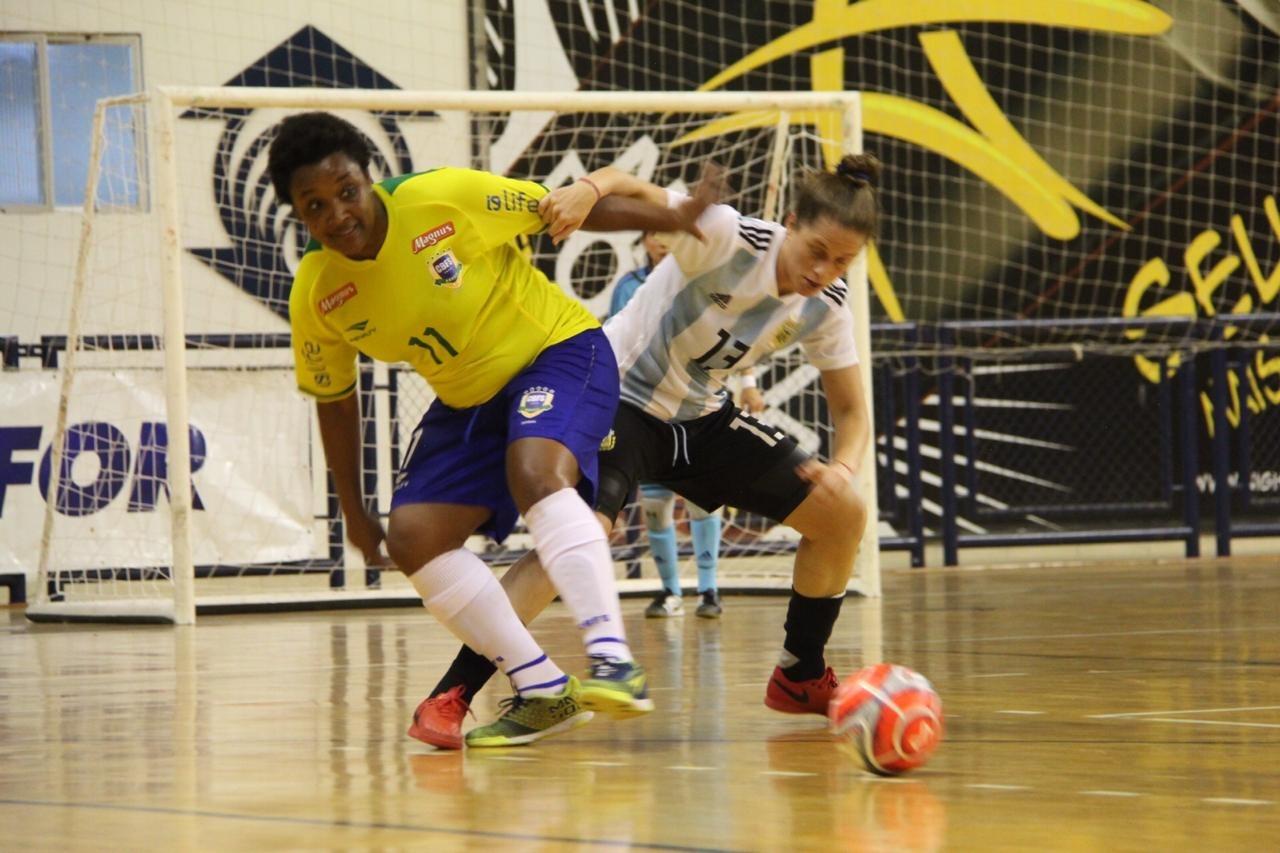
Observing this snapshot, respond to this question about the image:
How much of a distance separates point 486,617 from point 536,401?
1.54 feet

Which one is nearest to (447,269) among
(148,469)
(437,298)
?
(437,298)

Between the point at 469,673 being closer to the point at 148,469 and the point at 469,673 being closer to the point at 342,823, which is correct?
the point at 342,823

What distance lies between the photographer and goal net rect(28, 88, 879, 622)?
28.6 feet

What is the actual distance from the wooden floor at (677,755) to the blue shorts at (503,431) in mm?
549

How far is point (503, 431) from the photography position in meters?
4.08

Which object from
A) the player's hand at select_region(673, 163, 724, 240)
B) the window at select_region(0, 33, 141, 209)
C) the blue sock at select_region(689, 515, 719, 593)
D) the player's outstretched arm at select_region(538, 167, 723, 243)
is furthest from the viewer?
the window at select_region(0, 33, 141, 209)

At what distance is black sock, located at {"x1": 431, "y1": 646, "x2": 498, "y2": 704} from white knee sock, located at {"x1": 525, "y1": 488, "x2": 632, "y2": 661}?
1.19 feet

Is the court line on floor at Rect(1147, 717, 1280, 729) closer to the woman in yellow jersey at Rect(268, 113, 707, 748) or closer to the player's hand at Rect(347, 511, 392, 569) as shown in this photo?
the woman in yellow jersey at Rect(268, 113, 707, 748)

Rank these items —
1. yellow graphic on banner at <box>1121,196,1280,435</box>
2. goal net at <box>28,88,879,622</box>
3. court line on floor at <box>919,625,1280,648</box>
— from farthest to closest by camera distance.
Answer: yellow graphic on banner at <box>1121,196,1280,435</box> < goal net at <box>28,88,879,622</box> < court line on floor at <box>919,625,1280,648</box>

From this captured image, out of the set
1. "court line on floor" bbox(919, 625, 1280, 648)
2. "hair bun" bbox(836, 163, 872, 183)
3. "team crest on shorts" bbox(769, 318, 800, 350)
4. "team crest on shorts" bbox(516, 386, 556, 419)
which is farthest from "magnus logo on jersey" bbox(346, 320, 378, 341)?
"court line on floor" bbox(919, 625, 1280, 648)

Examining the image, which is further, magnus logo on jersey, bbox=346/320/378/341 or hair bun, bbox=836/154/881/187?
hair bun, bbox=836/154/881/187

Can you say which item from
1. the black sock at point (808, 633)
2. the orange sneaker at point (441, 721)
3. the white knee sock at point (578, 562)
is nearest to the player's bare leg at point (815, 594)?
the black sock at point (808, 633)

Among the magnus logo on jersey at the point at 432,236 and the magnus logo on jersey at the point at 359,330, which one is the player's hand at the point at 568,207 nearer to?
the magnus logo on jersey at the point at 432,236

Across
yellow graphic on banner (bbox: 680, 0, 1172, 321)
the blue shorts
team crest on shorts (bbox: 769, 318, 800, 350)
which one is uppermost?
yellow graphic on banner (bbox: 680, 0, 1172, 321)
